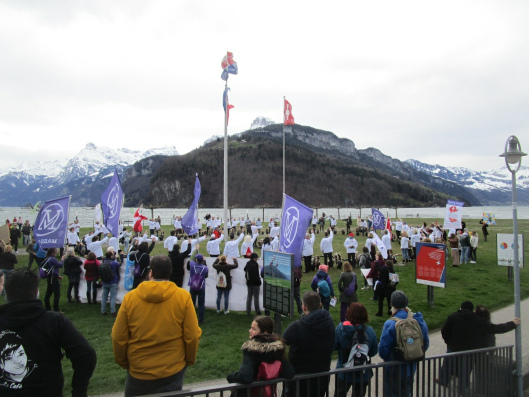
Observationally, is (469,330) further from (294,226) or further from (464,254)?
(464,254)

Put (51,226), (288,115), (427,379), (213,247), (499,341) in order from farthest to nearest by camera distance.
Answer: (288,115) → (213,247) → (51,226) → (499,341) → (427,379)

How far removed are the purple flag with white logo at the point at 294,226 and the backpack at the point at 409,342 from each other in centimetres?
280

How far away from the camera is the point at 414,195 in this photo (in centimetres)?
17075

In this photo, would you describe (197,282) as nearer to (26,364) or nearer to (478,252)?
(26,364)

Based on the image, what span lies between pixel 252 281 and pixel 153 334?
6.80 meters

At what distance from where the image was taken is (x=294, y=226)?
7.56m

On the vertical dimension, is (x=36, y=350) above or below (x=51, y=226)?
below

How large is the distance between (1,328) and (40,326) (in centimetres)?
29

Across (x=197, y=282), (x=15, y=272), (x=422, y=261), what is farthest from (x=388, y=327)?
(x=422, y=261)

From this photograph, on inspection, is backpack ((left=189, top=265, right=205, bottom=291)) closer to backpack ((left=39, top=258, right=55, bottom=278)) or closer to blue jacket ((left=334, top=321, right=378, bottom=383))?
backpack ((left=39, top=258, right=55, bottom=278))

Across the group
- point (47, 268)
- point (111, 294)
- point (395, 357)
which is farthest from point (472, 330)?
point (47, 268)

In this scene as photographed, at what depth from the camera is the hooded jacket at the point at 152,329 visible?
3.83m

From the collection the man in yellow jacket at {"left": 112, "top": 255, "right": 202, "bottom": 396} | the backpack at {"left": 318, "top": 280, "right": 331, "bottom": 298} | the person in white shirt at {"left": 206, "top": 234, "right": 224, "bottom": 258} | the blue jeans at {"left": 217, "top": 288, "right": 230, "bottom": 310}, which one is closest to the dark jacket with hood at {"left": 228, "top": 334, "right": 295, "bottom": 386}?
the man in yellow jacket at {"left": 112, "top": 255, "right": 202, "bottom": 396}

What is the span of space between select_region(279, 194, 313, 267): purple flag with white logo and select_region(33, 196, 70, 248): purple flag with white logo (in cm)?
677
